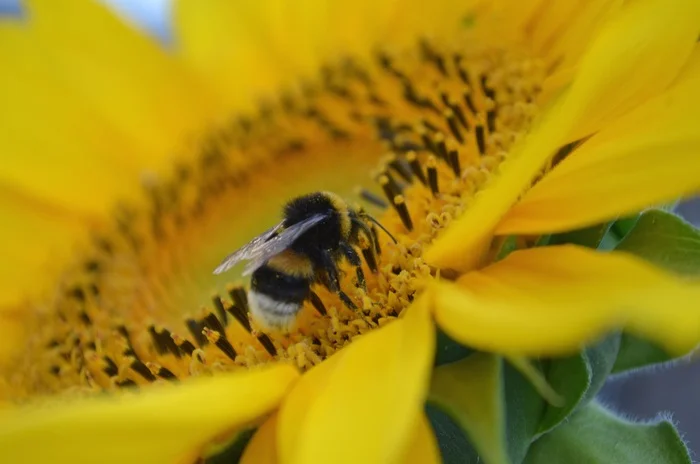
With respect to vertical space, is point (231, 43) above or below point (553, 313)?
above

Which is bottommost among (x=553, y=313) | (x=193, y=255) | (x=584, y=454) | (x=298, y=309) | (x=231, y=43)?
(x=584, y=454)

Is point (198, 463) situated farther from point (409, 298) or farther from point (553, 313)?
point (553, 313)

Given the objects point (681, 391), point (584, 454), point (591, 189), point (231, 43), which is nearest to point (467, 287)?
point (591, 189)

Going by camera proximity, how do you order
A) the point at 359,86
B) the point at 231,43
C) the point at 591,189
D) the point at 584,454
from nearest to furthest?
the point at 591,189
the point at 584,454
the point at 359,86
the point at 231,43

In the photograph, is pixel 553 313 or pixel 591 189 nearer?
pixel 553 313

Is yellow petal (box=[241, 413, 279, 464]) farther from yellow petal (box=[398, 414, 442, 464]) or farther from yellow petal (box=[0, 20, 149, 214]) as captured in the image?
yellow petal (box=[0, 20, 149, 214])

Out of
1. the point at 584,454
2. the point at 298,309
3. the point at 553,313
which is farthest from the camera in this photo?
the point at 298,309
